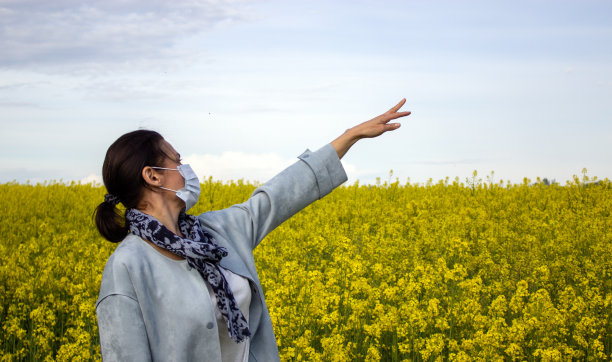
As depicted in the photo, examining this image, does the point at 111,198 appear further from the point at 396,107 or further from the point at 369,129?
the point at 396,107

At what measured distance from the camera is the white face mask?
2367 millimetres

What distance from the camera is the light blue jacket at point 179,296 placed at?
2.10 m

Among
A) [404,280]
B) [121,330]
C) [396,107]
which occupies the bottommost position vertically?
[404,280]

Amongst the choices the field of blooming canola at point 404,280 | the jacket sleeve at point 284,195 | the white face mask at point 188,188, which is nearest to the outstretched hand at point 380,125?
the jacket sleeve at point 284,195

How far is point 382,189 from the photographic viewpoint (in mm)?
12766

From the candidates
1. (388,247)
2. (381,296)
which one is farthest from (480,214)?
(381,296)

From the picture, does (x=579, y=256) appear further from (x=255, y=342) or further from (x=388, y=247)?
(x=255, y=342)

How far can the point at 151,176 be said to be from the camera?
2.32 meters

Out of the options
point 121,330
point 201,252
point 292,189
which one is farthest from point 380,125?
point 121,330

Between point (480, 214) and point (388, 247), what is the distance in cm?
307

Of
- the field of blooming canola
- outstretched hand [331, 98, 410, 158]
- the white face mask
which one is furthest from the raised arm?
the field of blooming canola

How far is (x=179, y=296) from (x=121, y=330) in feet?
0.80

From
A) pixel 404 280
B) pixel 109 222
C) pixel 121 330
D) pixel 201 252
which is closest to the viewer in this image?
pixel 121 330

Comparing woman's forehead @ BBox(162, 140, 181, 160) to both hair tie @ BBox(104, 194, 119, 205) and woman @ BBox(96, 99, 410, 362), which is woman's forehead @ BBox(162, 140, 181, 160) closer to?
woman @ BBox(96, 99, 410, 362)
